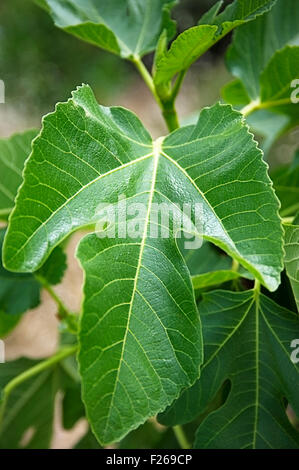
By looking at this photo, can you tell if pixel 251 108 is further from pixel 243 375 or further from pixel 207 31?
pixel 243 375

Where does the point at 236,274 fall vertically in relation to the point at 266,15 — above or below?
below

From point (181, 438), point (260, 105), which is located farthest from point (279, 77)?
point (181, 438)

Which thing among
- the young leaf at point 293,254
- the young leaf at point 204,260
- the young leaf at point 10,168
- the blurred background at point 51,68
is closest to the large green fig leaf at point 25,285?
the young leaf at point 10,168

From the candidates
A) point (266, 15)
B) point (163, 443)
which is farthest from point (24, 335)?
point (266, 15)

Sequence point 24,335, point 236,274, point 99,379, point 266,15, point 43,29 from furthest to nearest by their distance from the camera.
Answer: point 43,29 < point 24,335 < point 266,15 < point 236,274 < point 99,379

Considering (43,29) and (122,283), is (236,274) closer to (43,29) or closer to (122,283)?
(122,283)

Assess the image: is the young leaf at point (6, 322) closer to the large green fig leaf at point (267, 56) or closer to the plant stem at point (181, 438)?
the plant stem at point (181, 438)
